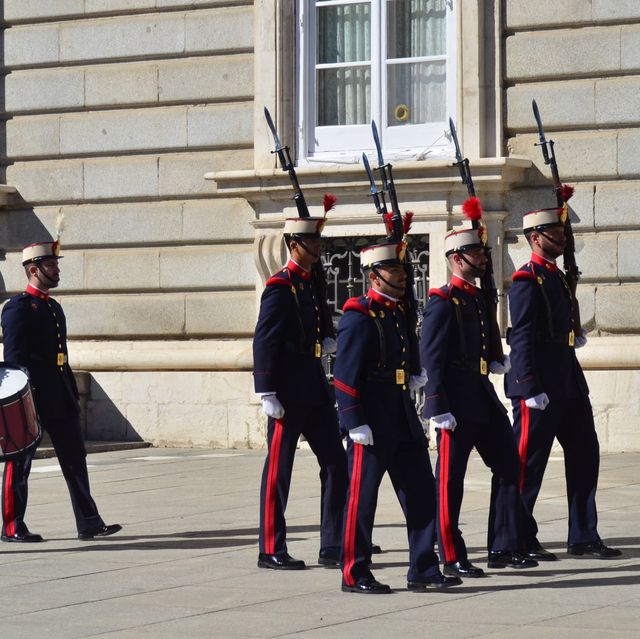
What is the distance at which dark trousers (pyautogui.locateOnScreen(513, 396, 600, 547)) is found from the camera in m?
8.88

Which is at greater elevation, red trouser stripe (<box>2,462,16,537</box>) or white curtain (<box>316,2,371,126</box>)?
white curtain (<box>316,2,371,126</box>)

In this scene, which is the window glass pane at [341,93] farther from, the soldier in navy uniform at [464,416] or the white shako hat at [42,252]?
the soldier in navy uniform at [464,416]

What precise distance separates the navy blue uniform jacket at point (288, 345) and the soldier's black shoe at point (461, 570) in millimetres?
1195

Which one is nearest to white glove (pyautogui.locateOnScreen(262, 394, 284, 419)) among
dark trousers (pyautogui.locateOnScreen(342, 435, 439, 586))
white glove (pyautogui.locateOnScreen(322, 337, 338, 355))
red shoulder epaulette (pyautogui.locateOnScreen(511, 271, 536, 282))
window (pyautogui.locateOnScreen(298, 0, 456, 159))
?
white glove (pyautogui.locateOnScreen(322, 337, 338, 355))

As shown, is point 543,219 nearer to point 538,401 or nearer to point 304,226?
point 538,401

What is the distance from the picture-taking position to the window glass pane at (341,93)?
645 inches

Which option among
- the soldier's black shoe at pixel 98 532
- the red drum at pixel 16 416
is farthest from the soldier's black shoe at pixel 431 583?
the soldier's black shoe at pixel 98 532

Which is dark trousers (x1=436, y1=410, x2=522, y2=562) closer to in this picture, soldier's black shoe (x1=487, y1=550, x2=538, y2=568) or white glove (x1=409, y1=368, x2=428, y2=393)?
soldier's black shoe (x1=487, y1=550, x2=538, y2=568)

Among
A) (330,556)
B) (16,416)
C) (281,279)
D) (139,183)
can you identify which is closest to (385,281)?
(281,279)

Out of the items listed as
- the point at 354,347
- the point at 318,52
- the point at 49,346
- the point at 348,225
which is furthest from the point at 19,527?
the point at 318,52

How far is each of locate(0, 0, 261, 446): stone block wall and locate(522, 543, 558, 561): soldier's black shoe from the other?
293 inches

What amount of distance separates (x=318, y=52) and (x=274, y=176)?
1.44 m

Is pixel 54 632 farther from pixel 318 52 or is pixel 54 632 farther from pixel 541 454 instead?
pixel 318 52

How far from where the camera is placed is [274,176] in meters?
15.9
